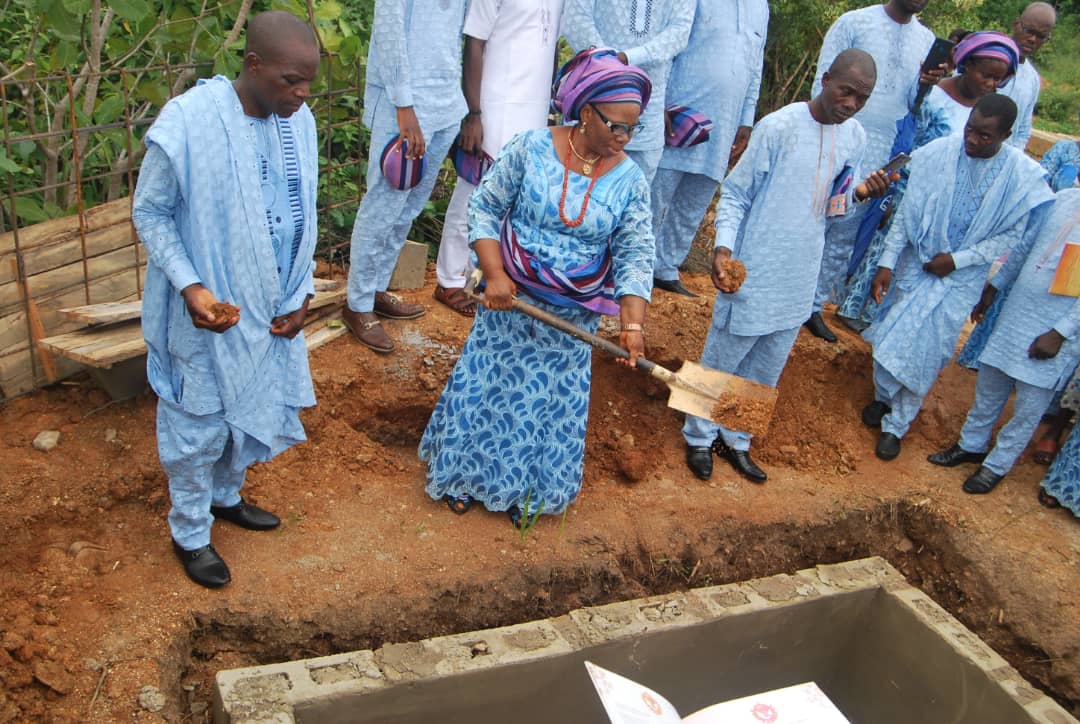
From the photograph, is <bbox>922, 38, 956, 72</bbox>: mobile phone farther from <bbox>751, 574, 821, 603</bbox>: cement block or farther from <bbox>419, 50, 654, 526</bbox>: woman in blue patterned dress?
<bbox>751, 574, 821, 603</bbox>: cement block

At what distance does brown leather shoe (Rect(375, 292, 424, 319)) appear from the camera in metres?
4.66

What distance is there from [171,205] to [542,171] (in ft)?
4.05

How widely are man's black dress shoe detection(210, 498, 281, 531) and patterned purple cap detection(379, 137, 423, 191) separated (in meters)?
1.50

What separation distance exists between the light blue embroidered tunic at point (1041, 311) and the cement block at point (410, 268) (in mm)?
2819

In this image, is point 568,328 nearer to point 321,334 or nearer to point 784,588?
point 784,588

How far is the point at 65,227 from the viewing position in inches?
148

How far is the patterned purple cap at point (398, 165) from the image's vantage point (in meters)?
4.05

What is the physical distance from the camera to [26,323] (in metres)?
3.66

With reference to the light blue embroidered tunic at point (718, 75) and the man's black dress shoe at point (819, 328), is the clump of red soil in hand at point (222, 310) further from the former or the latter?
the man's black dress shoe at point (819, 328)

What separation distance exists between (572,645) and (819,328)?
294 cm

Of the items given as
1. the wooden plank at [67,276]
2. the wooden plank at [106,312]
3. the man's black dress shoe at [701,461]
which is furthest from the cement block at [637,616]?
the wooden plank at [67,276]

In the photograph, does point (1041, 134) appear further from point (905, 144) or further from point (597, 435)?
point (597, 435)

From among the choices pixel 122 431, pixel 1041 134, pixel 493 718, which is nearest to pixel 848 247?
pixel 493 718

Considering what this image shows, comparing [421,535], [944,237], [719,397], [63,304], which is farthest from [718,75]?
[63,304]
